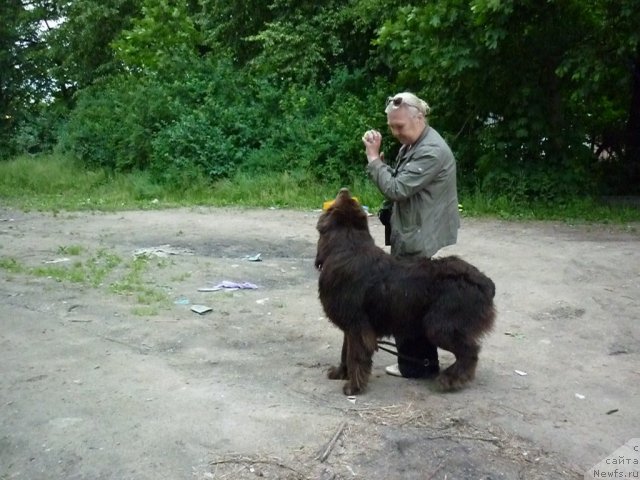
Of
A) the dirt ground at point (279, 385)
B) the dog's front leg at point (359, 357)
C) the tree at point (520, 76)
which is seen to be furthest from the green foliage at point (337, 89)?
the dog's front leg at point (359, 357)

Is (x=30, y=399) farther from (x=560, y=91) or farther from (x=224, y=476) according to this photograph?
(x=560, y=91)

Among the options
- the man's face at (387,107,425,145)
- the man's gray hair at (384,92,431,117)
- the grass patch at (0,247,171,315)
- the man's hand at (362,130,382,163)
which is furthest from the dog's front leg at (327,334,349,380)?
the grass patch at (0,247,171,315)

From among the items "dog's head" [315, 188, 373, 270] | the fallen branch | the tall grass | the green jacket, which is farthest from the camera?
the tall grass

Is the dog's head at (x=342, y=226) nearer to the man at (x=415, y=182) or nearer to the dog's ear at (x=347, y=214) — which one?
the dog's ear at (x=347, y=214)

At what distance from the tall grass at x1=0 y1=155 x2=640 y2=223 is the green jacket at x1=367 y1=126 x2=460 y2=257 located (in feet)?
24.8

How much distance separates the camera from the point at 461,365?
4887 millimetres

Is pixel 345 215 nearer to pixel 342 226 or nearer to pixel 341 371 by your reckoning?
pixel 342 226

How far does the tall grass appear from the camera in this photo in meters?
12.6

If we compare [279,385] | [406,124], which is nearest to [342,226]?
[406,124]

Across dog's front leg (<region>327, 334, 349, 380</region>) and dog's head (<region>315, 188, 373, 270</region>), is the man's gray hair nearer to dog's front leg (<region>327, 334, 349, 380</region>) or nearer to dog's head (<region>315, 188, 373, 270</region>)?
dog's head (<region>315, 188, 373, 270</region>)

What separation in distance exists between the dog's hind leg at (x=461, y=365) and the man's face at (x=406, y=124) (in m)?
1.38

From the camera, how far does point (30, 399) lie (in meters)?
4.79

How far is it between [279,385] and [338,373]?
0.44 metres

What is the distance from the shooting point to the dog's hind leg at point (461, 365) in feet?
15.9
